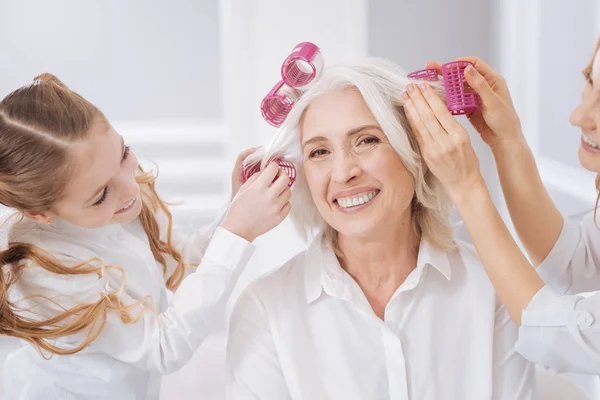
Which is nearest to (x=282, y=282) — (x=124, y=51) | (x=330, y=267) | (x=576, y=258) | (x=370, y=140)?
(x=330, y=267)

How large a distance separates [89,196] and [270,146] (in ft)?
1.37

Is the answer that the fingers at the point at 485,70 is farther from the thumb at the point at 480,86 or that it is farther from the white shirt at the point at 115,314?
the white shirt at the point at 115,314

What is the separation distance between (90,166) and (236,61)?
5.48 ft

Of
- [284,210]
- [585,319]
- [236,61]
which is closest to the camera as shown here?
[585,319]

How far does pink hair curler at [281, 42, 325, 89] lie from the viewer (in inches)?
62.3

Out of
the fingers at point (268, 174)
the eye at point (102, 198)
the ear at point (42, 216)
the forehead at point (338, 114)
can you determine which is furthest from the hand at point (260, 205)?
the ear at point (42, 216)

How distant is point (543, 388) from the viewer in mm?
1735

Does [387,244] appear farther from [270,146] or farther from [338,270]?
[270,146]

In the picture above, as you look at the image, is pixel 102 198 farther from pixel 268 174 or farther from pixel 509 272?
pixel 509 272

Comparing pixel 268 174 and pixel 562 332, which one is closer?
pixel 562 332

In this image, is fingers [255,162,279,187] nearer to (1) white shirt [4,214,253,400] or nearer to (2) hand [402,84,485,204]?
(1) white shirt [4,214,253,400]

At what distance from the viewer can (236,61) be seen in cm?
320

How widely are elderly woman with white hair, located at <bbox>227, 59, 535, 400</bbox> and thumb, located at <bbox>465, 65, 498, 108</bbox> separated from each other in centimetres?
15

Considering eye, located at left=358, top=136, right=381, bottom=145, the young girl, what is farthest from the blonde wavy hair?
eye, located at left=358, top=136, right=381, bottom=145
